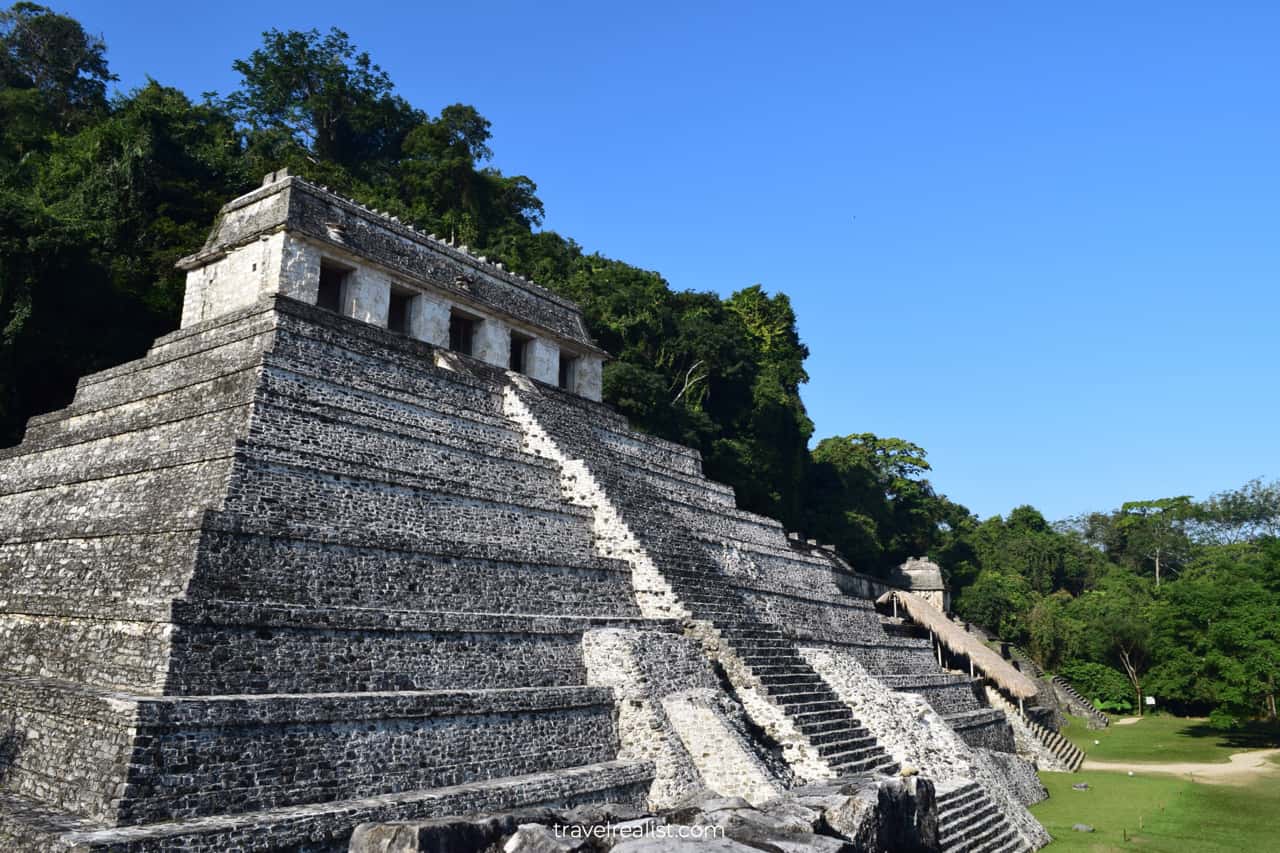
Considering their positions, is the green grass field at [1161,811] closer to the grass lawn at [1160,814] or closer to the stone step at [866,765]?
the grass lawn at [1160,814]

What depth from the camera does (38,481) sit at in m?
13.5

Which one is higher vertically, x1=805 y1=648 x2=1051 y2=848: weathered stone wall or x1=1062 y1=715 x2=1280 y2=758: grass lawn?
x1=805 y1=648 x2=1051 y2=848: weathered stone wall

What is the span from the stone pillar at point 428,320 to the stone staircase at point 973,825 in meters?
12.1

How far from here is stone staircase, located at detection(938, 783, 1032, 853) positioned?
1176 centimetres

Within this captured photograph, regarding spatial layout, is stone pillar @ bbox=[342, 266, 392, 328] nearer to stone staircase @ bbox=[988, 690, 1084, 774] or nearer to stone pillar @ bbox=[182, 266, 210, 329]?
stone pillar @ bbox=[182, 266, 210, 329]

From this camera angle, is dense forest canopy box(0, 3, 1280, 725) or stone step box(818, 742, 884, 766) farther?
dense forest canopy box(0, 3, 1280, 725)

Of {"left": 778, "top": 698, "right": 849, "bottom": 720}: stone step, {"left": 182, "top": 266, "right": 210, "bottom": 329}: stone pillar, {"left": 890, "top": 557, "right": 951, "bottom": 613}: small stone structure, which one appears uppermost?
{"left": 182, "top": 266, "right": 210, "bottom": 329}: stone pillar

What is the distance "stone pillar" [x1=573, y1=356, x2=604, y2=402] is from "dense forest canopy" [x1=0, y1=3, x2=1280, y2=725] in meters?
7.21

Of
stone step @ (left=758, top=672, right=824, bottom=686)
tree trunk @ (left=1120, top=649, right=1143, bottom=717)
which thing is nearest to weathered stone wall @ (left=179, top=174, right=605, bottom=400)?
stone step @ (left=758, top=672, right=824, bottom=686)

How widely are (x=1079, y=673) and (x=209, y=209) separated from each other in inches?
1615

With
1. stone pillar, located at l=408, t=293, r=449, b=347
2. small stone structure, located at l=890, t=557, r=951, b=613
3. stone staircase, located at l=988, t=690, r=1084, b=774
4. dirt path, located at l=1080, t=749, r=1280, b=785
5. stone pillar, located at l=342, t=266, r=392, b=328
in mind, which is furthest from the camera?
small stone structure, located at l=890, t=557, r=951, b=613

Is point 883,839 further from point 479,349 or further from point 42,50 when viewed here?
point 42,50

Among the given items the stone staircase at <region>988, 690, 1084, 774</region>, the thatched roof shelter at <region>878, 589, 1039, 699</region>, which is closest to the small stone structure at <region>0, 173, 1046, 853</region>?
the stone staircase at <region>988, 690, 1084, 774</region>

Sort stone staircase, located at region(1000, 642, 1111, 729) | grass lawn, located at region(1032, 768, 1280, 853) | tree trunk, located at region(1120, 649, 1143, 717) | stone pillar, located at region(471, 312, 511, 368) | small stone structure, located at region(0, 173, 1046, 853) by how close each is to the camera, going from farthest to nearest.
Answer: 1. tree trunk, located at region(1120, 649, 1143, 717)
2. stone staircase, located at region(1000, 642, 1111, 729)
3. stone pillar, located at region(471, 312, 511, 368)
4. grass lawn, located at region(1032, 768, 1280, 853)
5. small stone structure, located at region(0, 173, 1046, 853)
